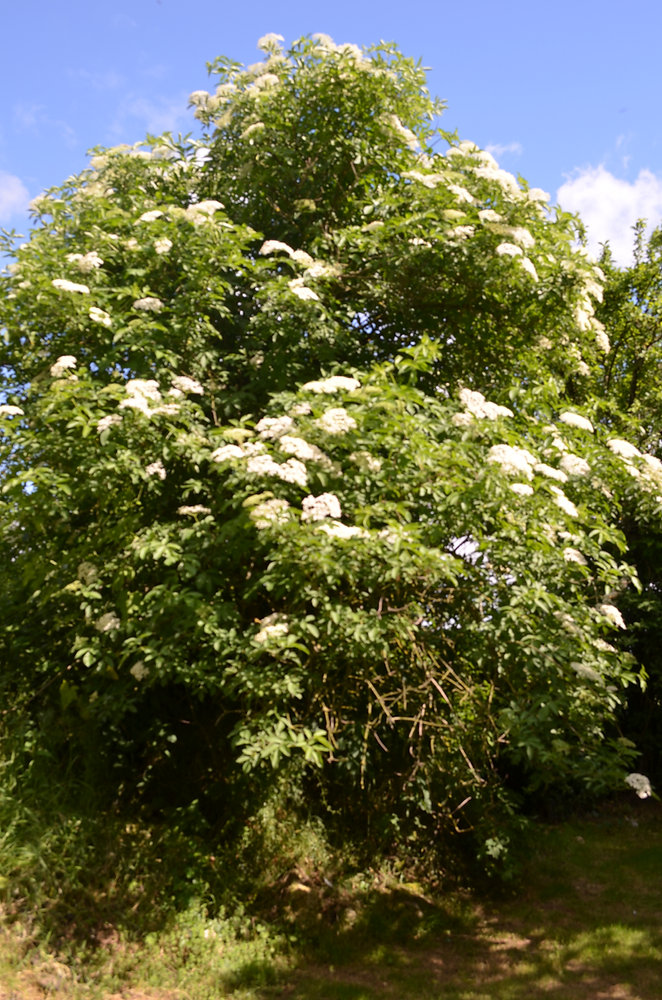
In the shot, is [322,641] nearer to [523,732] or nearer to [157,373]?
[523,732]

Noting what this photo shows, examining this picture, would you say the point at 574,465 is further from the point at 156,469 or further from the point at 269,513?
the point at 156,469

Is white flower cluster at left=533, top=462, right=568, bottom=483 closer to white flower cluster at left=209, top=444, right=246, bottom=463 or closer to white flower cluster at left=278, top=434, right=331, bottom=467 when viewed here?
white flower cluster at left=278, top=434, right=331, bottom=467

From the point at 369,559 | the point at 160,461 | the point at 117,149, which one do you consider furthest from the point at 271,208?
the point at 369,559

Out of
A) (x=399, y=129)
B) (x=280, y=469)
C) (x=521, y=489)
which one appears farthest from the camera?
(x=399, y=129)

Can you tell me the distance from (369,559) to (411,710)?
6.42ft

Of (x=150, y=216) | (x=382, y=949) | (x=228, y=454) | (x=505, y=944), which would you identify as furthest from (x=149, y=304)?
(x=505, y=944)

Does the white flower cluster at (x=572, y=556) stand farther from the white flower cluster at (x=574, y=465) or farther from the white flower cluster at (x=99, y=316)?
the white flower cluster at (x=99, y=316)

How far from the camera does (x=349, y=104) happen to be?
7.33 m

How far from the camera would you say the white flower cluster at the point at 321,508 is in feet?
14.7

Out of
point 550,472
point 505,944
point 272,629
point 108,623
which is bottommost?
point 505,944

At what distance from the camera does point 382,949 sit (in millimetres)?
6086

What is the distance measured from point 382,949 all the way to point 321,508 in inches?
149

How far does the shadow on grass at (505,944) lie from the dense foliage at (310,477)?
2.14 feet

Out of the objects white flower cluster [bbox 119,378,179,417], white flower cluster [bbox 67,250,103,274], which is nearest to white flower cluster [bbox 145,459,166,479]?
white flower cluster [bbox 119,378,179,417]
